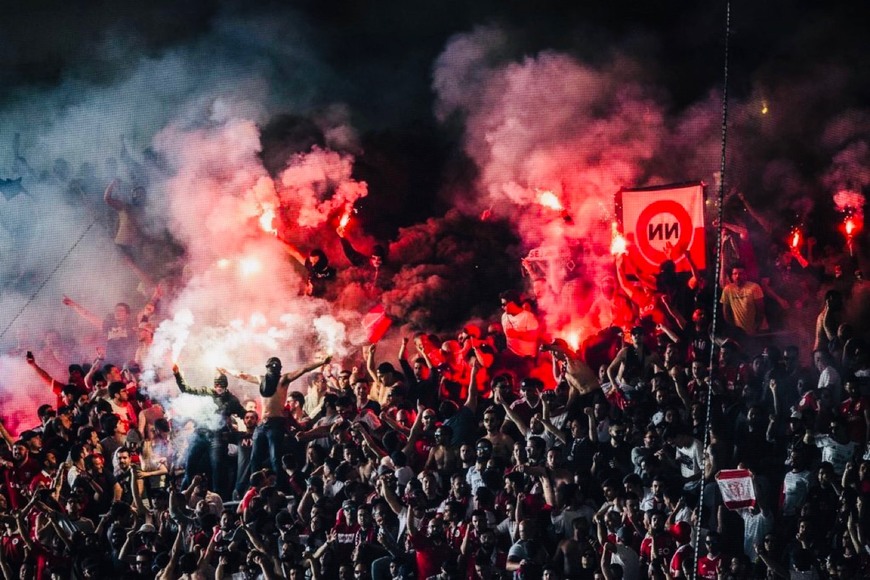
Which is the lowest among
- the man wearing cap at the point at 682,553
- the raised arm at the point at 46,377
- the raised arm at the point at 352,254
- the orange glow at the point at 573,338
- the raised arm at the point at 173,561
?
the raised arm at the point at 173,561

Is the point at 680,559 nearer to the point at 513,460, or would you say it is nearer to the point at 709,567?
the point at 709,567

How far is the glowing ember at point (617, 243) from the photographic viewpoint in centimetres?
951

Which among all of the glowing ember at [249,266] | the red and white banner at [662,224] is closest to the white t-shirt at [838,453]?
the red and white banner at [662,224]

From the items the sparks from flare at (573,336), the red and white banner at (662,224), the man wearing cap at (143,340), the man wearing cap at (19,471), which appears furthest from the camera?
the man wearing cap at (143,340)

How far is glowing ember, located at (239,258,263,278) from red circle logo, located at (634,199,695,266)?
13.4ft

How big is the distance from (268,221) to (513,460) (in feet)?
17.0

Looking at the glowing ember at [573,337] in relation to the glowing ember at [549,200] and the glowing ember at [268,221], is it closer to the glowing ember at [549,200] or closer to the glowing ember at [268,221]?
the glowing ember at [549,200]

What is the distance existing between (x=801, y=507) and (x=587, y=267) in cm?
409

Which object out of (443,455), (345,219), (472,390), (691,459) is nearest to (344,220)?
(345,219)

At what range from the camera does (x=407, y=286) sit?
433 inches

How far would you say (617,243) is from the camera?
379 inches

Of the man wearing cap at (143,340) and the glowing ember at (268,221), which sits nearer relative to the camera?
the man wearing cap at (143,340)

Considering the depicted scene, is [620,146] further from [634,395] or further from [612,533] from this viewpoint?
[612,533]

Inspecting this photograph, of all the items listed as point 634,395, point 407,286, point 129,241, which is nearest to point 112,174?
point 129,241
